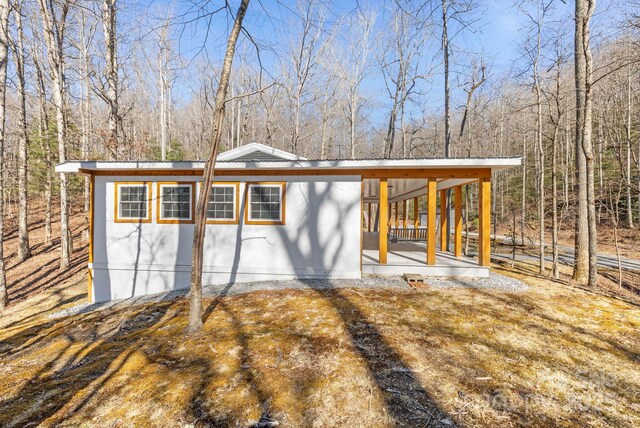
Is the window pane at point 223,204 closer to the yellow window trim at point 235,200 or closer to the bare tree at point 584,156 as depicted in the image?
the yellow window trim at point 235,200

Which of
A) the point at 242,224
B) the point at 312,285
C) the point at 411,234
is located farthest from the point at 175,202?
the point at 411,234

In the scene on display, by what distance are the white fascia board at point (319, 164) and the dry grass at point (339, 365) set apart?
9.48 ft

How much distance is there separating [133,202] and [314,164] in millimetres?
4624

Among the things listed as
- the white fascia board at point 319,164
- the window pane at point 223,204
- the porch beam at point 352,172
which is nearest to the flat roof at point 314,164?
the white fascia board at point 319,164

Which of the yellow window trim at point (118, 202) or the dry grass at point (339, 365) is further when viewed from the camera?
the yellow window trim at point (118, 202)

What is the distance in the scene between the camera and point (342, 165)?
6535mm

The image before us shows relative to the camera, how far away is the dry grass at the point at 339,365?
257cm

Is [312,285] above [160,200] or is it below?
below

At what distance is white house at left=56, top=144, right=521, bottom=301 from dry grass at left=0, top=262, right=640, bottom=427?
154 centimetres

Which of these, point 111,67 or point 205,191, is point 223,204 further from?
point 111,67

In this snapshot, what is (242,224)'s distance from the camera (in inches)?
273

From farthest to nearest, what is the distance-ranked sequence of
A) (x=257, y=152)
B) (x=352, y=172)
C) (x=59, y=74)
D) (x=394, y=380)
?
(x=59, y=74) → (x=257, y=152) → (x=352, y=172) → (x=394, y=380)

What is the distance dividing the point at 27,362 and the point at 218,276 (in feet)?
11.4

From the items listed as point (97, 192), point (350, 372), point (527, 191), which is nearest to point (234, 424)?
point (350, 372)
